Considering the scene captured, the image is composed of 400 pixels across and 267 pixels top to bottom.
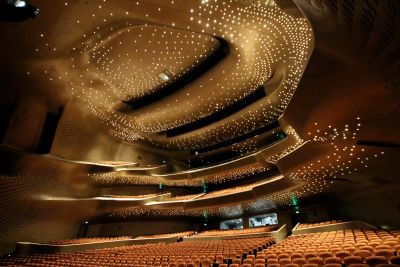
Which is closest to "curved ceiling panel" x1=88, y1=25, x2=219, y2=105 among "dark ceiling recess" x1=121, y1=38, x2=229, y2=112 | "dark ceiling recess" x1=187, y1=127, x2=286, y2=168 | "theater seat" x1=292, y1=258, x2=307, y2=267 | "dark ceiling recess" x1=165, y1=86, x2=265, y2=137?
"dark ceiling recess" x1=121, y1=38, x2=229, y2=112

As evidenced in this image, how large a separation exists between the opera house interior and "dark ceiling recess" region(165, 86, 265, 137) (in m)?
0.10

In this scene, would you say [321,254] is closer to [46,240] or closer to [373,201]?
[373,201]

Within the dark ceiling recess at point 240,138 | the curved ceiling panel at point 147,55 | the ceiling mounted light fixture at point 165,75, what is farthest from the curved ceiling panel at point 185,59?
the dark ceiling recess at point 240,138

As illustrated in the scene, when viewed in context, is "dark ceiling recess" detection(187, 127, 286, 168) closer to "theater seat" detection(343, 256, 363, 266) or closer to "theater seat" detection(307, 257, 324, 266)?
"theater seat" detection(307, 257, 324, 266)

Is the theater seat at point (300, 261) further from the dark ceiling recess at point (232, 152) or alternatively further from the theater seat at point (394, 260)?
the dark ceiling recess at point (232, 152)

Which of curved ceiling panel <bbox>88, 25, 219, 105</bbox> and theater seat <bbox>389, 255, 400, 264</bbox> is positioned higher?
curved ceiling panel <bbox>88, 25, 219, 105</bbox>

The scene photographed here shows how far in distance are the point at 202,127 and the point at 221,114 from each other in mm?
1519

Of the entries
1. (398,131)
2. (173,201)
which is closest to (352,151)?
(398,131)

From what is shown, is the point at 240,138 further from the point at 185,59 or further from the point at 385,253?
the point at 385,253

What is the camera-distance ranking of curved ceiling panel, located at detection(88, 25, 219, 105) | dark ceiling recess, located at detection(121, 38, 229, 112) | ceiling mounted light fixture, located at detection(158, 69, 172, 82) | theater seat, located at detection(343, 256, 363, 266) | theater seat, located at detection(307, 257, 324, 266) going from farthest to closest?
1. ceiling mounted light fixture, located at detection(158, 69, 172, 82)
2. dark ceiling recess, located at detection(121, 38, 229, 112)
3. curved ceiling panel, located at detection(88, 25, 219, 105)
4. theater seat, located at detection(307, 257, 324, 266)
5. theater seat, located at detection(343, 256, 363, 266)

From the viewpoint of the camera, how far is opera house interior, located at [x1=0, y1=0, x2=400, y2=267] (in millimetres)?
4184

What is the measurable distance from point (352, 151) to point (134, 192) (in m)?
14.3

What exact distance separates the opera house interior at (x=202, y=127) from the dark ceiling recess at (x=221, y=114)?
0.32 ft

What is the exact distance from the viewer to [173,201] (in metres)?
13.8
